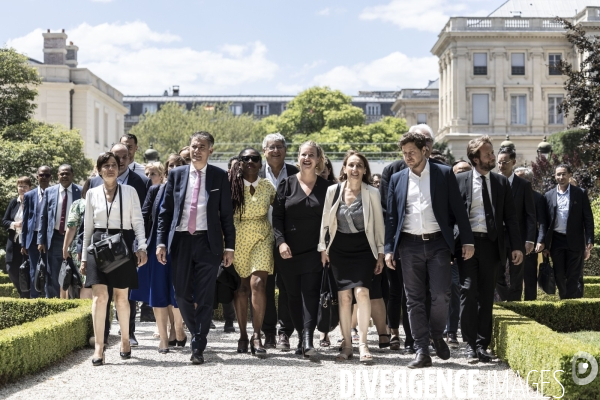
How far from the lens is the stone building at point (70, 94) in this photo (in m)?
52.5

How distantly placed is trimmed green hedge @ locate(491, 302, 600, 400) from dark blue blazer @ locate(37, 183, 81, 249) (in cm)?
601

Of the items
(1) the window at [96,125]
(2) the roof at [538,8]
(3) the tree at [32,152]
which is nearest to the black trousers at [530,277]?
(3) the tree at [32,152]

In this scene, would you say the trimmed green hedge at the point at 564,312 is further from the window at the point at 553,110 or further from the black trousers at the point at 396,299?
the window at the point at 553,110

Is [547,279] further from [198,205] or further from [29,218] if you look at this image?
[29,218]

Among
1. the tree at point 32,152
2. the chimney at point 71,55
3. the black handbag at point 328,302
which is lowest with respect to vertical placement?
the black handbag at point 328,302

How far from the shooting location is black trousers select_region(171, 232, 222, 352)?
8609mm

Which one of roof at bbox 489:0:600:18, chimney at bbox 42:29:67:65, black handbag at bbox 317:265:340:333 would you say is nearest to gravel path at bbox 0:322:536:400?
black handbag at bbox 317:265:340:333

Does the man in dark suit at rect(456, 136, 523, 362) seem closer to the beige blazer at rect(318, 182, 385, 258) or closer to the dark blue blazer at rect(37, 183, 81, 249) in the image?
the beige blazer at rect(318, 182, 385, 258)

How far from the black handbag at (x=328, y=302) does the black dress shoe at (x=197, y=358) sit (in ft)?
3.85

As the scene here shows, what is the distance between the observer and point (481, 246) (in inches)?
339

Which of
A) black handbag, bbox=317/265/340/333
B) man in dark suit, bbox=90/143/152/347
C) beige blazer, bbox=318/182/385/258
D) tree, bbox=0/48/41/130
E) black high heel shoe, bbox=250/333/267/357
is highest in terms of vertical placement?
tree, bbox=0/48/41/130

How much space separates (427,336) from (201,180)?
2.46 m

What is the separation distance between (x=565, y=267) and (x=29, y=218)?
284 inches

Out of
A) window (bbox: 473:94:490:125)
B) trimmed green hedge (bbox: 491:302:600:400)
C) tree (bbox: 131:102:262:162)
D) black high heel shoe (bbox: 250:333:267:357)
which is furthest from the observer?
tree (bbox: 131:102:262:162)
